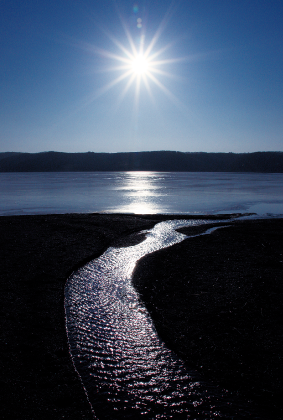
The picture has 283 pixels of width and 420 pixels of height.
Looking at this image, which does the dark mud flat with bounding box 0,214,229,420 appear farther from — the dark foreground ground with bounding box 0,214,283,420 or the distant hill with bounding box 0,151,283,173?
the distant hill with bounding box 0,151,283,173

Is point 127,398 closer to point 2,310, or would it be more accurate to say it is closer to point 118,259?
point 2,310

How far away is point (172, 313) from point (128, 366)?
145 cm

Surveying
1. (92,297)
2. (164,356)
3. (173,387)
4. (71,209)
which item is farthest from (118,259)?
(71,209)

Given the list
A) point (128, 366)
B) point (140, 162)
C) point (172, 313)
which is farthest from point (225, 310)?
point (140, 162)

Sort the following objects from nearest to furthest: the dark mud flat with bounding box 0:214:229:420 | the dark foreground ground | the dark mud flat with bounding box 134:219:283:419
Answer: the dark mud flat with bounding box 0:214:229:420, the dark foreground ground, the dark mud flat with bounding box 134:219:283:419

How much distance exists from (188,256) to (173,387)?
4.88 metres

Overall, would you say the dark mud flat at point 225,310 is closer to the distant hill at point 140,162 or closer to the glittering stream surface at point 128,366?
the glittering stream surface at point 128,366

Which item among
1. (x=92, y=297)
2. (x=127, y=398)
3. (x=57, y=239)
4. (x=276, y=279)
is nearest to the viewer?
(x=127, y=398)

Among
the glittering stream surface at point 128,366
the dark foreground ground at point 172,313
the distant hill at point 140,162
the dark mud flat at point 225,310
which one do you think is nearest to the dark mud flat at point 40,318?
the dark foreground ground at point 172,313

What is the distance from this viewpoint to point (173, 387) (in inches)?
128

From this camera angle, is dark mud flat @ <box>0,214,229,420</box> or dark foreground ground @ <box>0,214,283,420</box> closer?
dark mud flat @ <box>0,214,229,420</box>

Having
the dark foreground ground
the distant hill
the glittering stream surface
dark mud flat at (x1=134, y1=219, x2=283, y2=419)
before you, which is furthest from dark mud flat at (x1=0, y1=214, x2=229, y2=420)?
the distant hill

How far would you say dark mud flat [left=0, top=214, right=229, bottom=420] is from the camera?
2.95 meters

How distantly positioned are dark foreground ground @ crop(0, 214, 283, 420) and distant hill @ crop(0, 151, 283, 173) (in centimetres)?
12942
